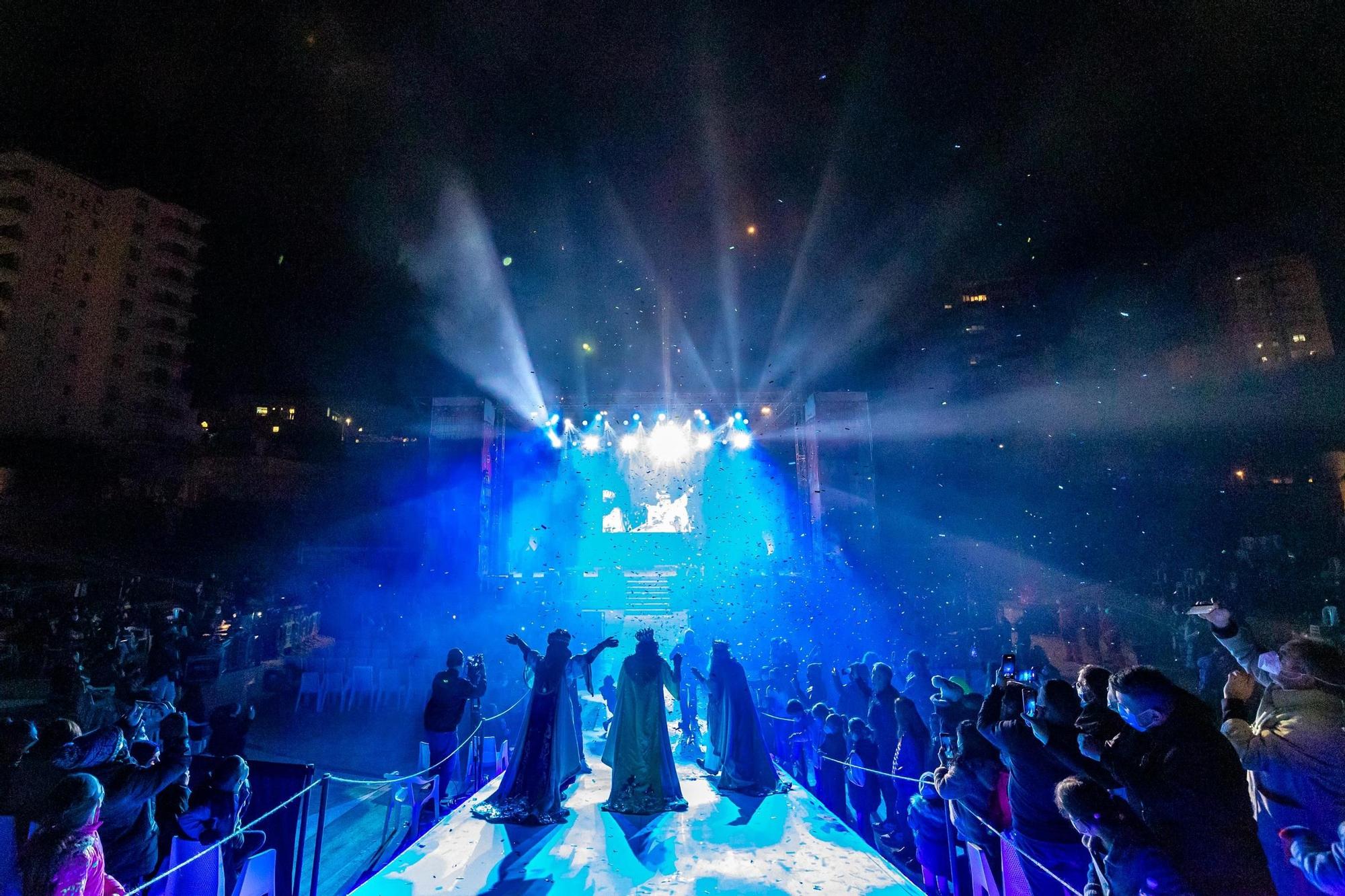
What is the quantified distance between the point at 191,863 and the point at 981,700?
594 centimetres

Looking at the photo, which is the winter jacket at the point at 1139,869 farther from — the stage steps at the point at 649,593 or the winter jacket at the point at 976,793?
the stage steps at the point at 649,593

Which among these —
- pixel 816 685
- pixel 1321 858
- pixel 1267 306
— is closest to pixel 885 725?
pixel 816 685

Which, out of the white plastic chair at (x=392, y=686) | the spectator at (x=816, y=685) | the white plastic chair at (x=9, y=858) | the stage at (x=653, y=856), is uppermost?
the white plastic chair at (x=9, y=858)

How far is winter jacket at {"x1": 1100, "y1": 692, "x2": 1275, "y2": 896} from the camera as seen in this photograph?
6.96 feet

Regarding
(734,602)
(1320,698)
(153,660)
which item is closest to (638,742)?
(1320,698)

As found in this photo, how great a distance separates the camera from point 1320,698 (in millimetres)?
2617

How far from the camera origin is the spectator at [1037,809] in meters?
2.98

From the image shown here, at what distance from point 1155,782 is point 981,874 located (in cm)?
177

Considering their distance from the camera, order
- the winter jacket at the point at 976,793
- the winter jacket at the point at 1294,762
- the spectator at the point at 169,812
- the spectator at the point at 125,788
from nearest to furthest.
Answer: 1. the winter jacket at the point at 1294,762
2. the spectator at the point at 125,788
3. the spectator at the point at 169,812
4. the winter jacket at the point at 976,793

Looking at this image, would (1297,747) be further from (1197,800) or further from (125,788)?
(125,788)

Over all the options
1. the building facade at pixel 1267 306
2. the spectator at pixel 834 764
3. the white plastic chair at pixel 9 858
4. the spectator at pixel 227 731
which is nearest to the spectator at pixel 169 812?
the white plastic chair at pixel 9 858

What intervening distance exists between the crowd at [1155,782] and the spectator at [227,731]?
5.97 meters

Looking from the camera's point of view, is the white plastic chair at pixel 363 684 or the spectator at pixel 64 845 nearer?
the spectator at pixel 64 845

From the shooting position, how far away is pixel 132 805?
2.76m
